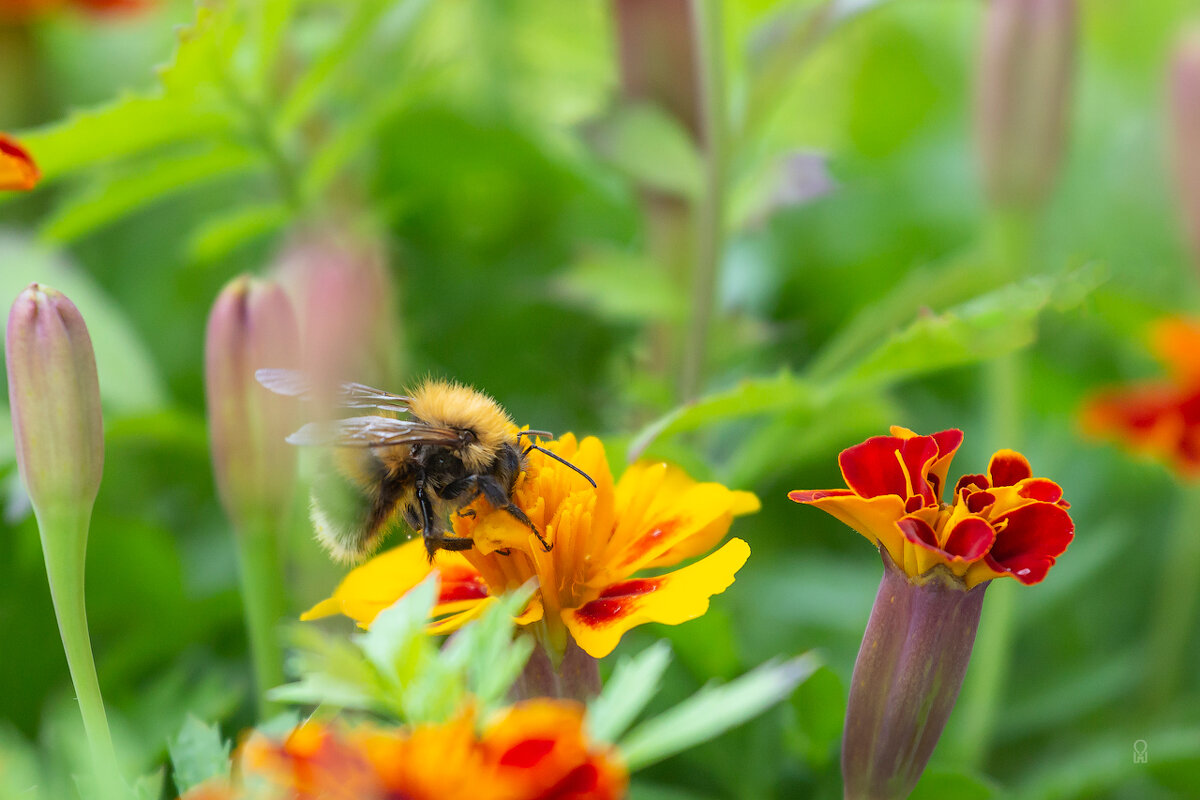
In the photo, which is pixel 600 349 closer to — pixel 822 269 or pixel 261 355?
pixel 822 269

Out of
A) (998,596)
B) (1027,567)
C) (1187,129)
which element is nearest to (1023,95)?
(1187,129)

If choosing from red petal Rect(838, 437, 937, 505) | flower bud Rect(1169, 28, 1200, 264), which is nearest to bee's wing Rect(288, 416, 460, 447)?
red petal Rect(838, 437, 937, 505)

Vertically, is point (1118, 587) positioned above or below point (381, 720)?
below

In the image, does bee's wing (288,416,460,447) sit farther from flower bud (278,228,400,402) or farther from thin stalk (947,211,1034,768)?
thin stalk (947,211,1034,768)

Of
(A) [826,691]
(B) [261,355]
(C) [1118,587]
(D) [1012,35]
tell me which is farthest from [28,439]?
(C) [1118,587]

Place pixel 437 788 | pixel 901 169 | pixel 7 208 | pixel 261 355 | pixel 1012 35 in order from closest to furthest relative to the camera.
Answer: pixel 437 788 < pixel 261 355 < pixel 1012 35 < pixel 7 208 < pixel 901 169

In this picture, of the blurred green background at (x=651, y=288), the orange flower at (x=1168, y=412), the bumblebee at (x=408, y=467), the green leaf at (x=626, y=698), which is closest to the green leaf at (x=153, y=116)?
the blurred green background at (x=651, y=288)
